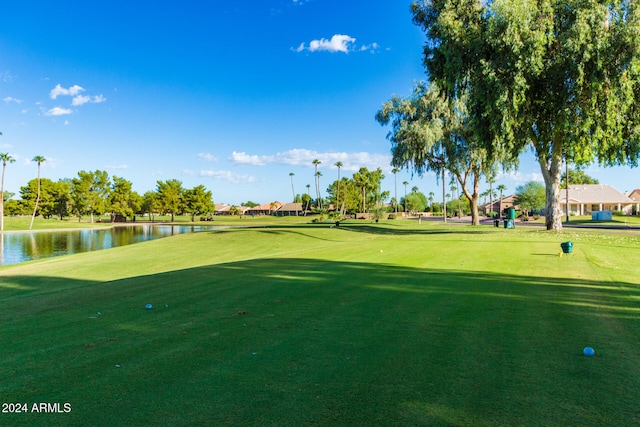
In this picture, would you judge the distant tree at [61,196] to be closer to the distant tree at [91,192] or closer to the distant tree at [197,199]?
the distant tree at [91,192]

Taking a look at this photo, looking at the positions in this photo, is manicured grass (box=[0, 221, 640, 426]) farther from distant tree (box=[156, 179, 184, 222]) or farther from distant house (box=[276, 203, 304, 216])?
distant house (box=[276, 203, 304, 216])

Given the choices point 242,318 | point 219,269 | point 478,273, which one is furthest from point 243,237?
point 242,318

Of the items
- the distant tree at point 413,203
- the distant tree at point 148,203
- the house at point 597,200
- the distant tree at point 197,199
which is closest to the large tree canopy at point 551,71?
the house at point 597,200

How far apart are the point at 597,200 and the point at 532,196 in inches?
775

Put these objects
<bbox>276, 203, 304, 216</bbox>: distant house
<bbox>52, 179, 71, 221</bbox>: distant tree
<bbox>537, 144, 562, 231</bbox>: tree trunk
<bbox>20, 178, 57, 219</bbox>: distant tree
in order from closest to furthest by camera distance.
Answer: <bbox>537, 144, 562, 231</bbox>: tree trunk < <bbox>20, 178, 57, 219</bbox>: distant tree < <bbox>52, 179, 71, 221</bbox>: distant tree < <bbox>276, 203, 304, 216</bbox>: distant house

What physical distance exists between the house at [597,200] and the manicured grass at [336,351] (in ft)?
319

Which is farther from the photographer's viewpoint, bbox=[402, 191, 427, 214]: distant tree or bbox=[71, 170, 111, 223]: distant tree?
bbox=[402, 191, 427, 214]: distant tree

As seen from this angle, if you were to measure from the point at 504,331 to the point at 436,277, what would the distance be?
529 centimetres

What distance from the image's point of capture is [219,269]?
15.0 metres

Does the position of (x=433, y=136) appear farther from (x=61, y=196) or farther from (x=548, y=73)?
(x=61, y=196)

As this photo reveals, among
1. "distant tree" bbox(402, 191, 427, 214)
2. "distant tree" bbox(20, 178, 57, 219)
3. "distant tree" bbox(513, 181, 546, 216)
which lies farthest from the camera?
"distant tree" bbox(402, 191, 427, 214)

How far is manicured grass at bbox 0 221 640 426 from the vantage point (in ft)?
13.0

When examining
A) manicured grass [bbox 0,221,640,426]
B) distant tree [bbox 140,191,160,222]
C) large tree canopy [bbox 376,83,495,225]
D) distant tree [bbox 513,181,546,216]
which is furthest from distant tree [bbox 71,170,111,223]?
manicured grass [bbox 0,221,640,426]

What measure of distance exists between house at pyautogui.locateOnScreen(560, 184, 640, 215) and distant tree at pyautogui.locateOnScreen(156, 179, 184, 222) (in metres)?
101
